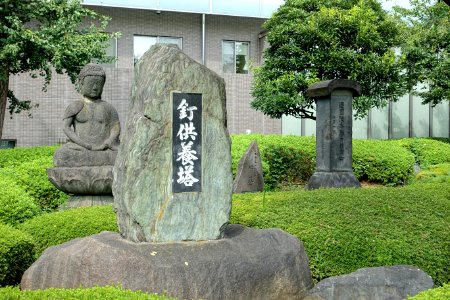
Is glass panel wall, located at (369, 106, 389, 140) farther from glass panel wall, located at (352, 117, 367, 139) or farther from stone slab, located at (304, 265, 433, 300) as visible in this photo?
stone slab, located at (304, 265, 433, 300)

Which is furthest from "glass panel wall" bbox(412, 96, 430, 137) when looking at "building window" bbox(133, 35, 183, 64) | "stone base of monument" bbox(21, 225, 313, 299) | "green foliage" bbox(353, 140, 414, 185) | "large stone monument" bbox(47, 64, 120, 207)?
"stone base of monument" bbox(21, 225, 313, 299)

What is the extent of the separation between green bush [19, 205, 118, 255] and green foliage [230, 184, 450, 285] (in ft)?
5.70

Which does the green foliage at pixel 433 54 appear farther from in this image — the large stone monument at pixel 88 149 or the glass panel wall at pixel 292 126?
the large stone monument at pixel 88 149

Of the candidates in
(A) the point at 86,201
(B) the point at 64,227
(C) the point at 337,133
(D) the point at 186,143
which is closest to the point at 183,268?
(D) the point at 186,143

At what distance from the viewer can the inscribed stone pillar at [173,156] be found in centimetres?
598

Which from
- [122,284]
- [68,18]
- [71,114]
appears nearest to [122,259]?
[122,284]

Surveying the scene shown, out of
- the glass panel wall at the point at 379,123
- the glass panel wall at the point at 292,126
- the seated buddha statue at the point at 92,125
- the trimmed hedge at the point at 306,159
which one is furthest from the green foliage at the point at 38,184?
the glass panel wall at the point at 379,123

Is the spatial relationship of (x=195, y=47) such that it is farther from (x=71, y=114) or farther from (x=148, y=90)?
(x=148, y=90)

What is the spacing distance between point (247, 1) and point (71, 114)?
40.8 ft

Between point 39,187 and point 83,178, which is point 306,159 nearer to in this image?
point 39,187

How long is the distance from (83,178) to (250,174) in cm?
432

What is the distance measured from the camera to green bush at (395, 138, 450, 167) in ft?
62.7

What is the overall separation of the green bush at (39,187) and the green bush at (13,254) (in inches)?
205

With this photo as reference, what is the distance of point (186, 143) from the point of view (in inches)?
Result: 241
